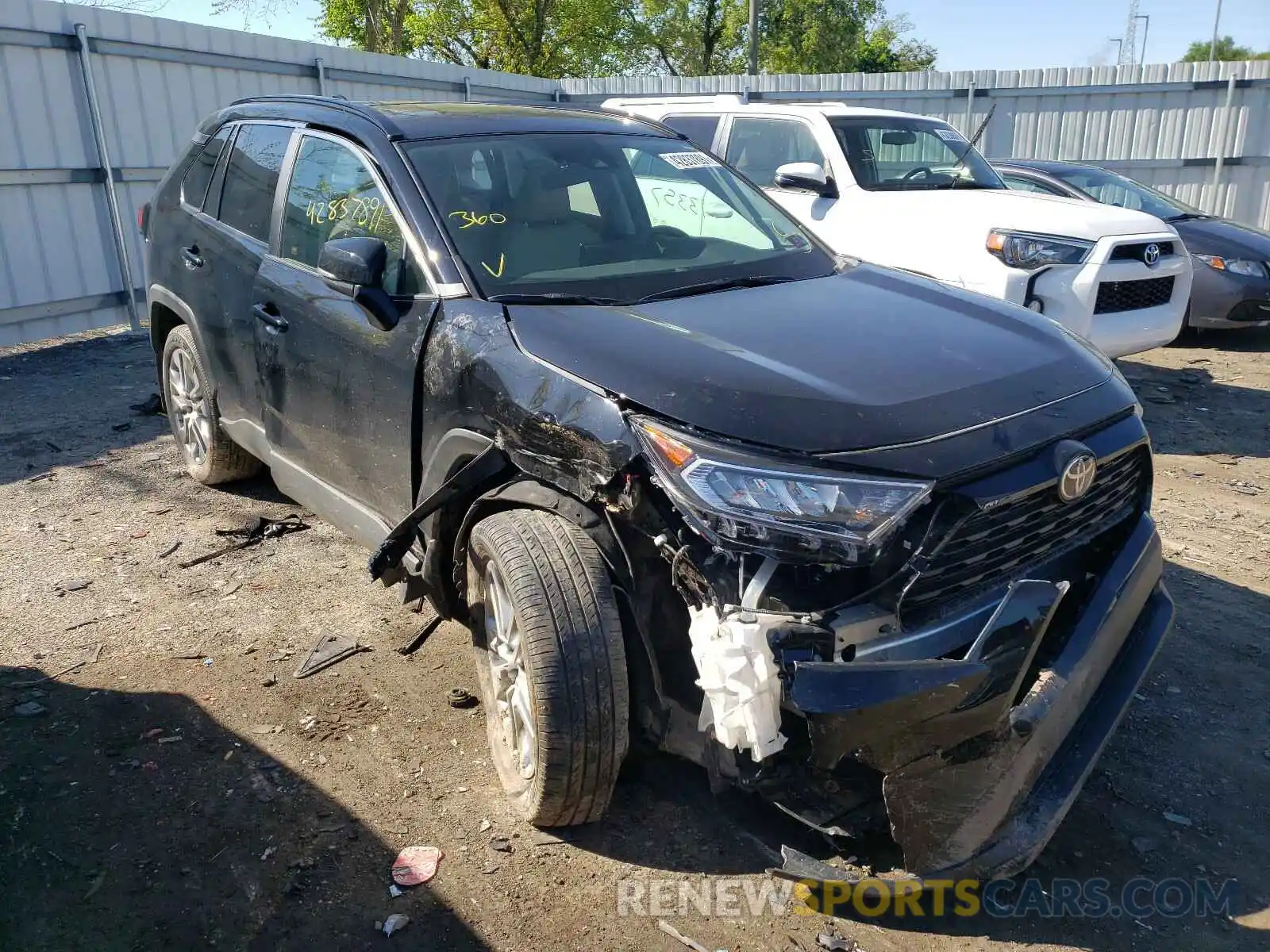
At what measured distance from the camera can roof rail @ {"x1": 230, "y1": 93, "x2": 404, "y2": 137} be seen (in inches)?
144

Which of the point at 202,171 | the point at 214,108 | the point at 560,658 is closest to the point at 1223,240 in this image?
the point at 202,171

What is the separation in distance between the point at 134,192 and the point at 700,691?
32.3ft

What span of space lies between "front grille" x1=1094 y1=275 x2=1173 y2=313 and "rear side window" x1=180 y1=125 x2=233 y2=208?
16.6 feet

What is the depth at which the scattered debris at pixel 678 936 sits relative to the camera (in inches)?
99.0

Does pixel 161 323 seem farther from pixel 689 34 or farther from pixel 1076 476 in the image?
pixel 689 34

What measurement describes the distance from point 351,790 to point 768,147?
20.1 feet

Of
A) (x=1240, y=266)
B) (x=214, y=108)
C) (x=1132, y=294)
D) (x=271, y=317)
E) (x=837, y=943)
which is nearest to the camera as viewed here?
(x=837, y=943)

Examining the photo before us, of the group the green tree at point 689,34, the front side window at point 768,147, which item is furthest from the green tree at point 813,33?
the front side window at point 768,147

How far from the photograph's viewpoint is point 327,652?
3.90 metres

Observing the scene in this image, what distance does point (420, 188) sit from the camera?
3414 mm

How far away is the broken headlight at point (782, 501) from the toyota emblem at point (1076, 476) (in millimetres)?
467

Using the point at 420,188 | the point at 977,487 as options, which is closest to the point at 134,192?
the point at 420,188

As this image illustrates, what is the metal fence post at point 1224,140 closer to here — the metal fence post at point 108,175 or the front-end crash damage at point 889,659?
the metal fence post at point 108,175

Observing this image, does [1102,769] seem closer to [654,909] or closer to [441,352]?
[654,909]
